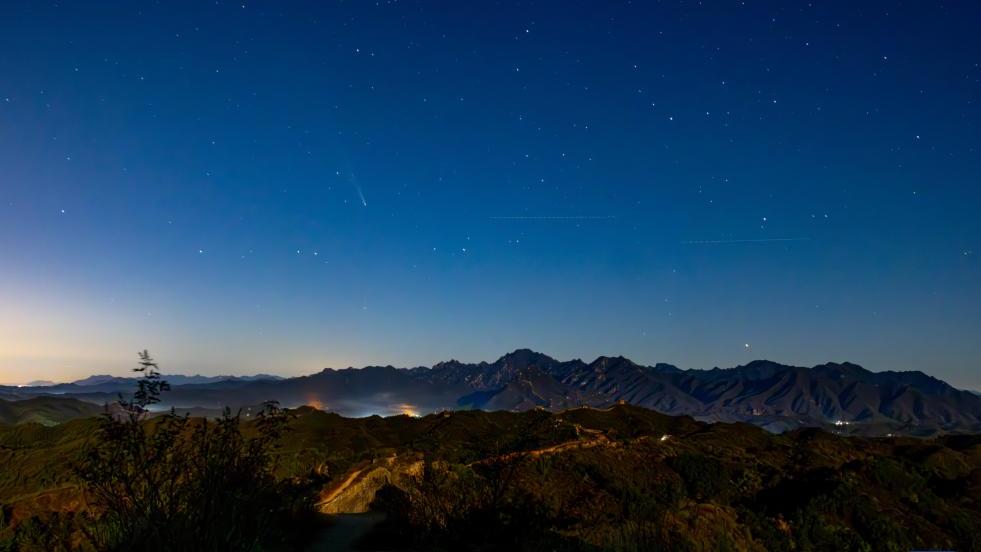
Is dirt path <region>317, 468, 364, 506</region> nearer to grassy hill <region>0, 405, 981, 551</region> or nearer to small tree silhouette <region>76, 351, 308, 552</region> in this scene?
grassy hill <region>0, 405, 981, 551</region>

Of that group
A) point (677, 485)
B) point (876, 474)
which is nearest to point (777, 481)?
point (677, 485)

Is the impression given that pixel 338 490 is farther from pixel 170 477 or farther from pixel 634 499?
pixel 170 477

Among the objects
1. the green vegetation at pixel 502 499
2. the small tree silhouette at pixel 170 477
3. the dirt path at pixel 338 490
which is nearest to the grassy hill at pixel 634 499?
the green vegetation at pixel 502 499

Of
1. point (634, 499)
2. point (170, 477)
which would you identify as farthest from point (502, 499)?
point (170, 477)

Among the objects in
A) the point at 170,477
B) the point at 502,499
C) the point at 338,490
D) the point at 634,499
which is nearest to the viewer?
the point at 170,477

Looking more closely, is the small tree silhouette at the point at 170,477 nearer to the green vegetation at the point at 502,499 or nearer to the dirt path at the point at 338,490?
the green vegetation at the point at 502,499

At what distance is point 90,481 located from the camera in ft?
20.8

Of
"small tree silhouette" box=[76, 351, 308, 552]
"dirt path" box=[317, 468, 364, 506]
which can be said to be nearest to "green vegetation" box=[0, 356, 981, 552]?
"small tree silhouette" box=[76, 351, 308, 552]

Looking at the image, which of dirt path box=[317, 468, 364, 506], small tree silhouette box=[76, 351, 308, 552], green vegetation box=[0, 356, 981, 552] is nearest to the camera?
small tree silhouette box=[76, 351, 308, 552]

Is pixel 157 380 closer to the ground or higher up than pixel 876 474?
higher up

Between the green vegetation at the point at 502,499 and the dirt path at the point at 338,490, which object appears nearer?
the green vegetation at the point at 502,499

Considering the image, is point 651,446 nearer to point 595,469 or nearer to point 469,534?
point 595,469

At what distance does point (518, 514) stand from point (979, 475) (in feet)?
129

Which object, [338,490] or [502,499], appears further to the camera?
[338,490]
